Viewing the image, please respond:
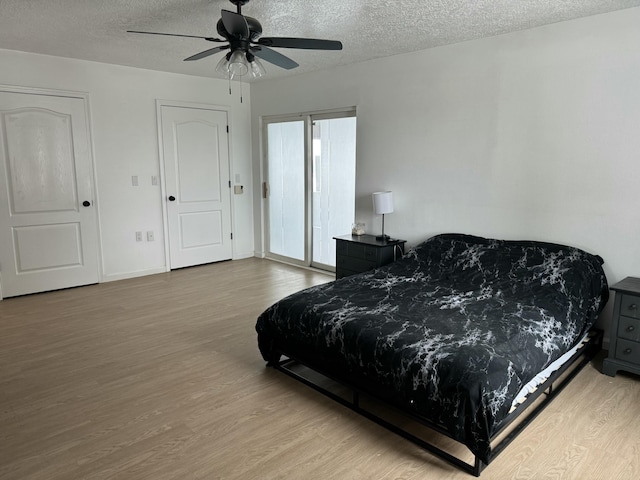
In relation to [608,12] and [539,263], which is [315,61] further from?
[539,263]

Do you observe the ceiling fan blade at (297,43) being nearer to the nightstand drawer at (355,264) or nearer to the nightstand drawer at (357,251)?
the nightstand drawer at (357,251)

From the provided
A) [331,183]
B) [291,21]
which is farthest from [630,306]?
[331,183]

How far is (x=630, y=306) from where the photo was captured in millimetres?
2893

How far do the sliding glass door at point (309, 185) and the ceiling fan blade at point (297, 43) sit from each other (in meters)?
2.16

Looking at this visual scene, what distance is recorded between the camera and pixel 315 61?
4.82 m

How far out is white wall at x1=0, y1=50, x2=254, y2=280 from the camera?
485cm

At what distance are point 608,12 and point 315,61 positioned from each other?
272 cm

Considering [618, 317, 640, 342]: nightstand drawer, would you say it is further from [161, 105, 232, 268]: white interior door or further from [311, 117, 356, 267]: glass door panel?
[161, 105, 232, 268]: white interior door

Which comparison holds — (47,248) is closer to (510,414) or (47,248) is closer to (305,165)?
(305,165)

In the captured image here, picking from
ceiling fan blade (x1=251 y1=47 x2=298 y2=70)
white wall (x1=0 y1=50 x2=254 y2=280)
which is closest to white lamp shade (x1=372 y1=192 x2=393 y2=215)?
ceiling fan blade (x1=251 y1=47 x2=298 y2=70)

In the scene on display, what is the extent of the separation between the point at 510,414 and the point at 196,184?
4.85m

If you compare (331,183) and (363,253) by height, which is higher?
(331,183)

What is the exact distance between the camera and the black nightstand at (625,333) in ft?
9.44

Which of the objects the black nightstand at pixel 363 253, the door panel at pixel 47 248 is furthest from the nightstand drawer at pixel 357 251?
the door panel at pixel 47 248
